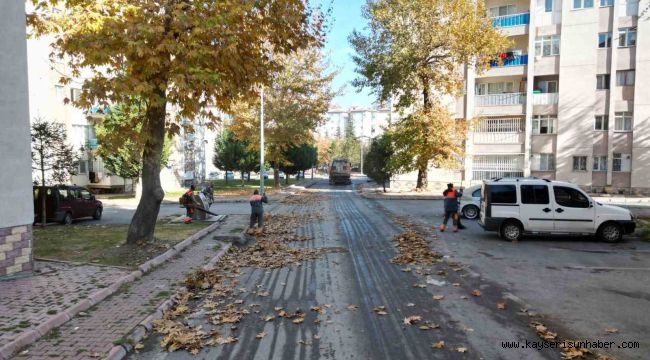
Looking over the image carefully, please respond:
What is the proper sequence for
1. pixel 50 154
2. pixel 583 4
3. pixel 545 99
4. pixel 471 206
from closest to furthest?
1. pixel 50 154
2. pixel 471 206
3. pixel 583 4
4. pixel 545 99

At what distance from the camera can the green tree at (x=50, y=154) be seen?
16.2 m

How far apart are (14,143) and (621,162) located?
37.1 meters

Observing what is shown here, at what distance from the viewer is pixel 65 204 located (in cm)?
1802

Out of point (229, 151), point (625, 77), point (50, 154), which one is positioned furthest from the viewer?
point (229, 151)

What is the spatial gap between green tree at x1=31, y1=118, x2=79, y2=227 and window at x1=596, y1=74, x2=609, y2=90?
35.0 m

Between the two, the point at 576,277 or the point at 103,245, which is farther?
the point at 103,245

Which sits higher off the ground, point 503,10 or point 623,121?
point 503,10

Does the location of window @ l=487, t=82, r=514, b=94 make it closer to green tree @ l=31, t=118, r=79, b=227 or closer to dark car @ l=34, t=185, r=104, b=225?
dark car @ l=34, t=185, r=104, b=225

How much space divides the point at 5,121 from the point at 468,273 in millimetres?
9428

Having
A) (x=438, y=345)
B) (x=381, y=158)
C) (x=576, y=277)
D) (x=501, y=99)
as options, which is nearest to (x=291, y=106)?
(x=381, y=158)

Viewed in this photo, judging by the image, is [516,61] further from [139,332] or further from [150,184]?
[139,332]

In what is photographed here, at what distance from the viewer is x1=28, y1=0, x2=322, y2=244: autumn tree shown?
29.8ft

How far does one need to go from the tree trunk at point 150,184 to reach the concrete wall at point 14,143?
304 cm

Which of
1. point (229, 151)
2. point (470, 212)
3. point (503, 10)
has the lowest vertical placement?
point (470, 212)
